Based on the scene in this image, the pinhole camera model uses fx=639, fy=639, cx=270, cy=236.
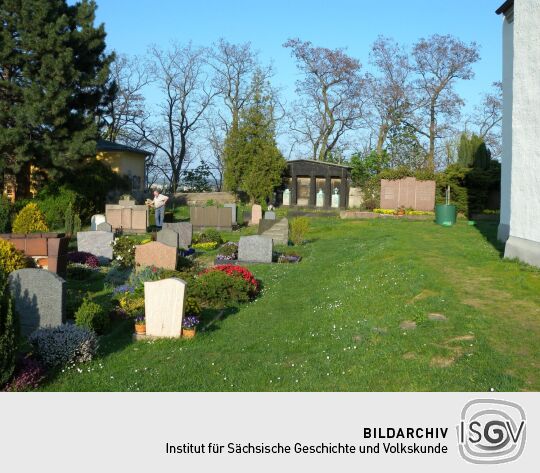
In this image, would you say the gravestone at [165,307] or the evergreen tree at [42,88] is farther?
the evergreen tree at [42,88]

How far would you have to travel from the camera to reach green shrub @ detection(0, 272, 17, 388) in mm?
6641

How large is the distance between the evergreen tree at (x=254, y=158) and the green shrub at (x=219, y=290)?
88.4 feet

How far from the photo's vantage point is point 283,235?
22234 mm

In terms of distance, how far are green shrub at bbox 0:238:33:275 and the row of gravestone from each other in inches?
115

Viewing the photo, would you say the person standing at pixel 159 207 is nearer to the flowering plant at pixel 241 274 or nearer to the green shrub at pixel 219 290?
the flowering plant at pixel 241 274

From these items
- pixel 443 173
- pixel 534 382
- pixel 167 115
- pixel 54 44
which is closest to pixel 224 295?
pixel 534 382

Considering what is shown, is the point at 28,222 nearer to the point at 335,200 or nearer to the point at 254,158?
the point at 254,158

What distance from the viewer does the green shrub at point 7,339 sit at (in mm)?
6641

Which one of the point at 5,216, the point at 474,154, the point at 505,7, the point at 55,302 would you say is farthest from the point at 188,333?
the point at 474,154

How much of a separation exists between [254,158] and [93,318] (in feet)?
99.6

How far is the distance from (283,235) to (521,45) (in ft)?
35.2

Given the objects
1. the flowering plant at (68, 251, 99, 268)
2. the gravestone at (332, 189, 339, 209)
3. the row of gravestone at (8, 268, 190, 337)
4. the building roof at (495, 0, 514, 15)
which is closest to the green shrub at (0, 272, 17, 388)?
the row of gravestone at (8, 268, 190, 337)

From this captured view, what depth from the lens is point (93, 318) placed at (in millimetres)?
9922

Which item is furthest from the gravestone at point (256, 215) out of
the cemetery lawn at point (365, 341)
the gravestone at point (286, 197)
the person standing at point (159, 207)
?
the cemetery lawn at point (365, 341)
